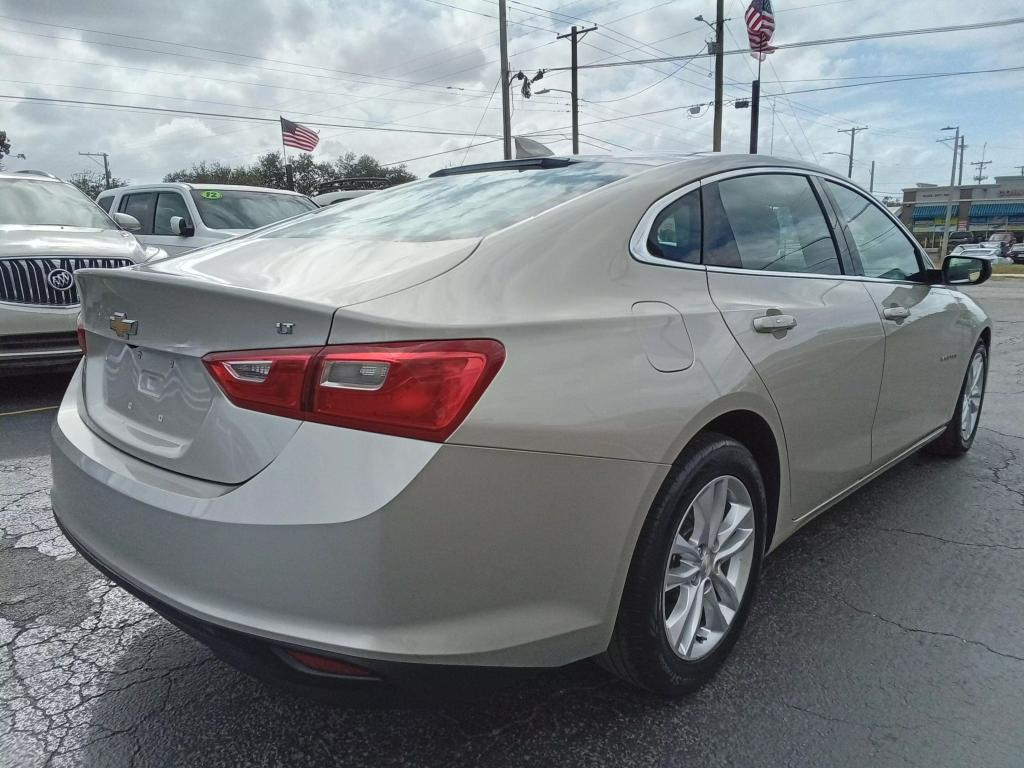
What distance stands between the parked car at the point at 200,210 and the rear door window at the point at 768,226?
26.2 ft

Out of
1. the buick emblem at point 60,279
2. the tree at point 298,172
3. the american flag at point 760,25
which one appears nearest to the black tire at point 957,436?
the buick emblem at point 60,279

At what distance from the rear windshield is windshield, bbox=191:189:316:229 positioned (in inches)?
301

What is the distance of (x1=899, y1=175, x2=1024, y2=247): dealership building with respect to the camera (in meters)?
83.6

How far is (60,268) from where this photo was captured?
5559 millimetres

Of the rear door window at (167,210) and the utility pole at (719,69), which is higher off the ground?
the utility pole at (719,69)

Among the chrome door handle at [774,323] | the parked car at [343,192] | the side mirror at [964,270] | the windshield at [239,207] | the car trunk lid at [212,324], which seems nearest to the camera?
the car trunk lid at [212,324]

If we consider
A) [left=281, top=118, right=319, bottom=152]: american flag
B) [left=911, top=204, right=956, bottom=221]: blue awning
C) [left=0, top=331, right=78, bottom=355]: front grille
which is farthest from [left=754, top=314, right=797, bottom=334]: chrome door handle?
[left=911, top=204, right=956, bottom=221]: blue awning

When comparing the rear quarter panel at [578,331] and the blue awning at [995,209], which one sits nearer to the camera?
the rear quarter panel at [578,331]

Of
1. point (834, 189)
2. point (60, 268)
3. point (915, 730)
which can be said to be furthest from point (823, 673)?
point (60, 268)

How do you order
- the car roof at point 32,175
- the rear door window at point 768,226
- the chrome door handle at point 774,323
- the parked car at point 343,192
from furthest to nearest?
the parked car at point 343,192
the car roof at point 32,175
the rear door window at point 768,226
the chrome door handle at point 774,323

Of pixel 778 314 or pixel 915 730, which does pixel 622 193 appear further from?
pixel 915 730

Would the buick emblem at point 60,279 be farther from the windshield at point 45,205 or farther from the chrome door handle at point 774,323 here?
the chrome door handle at point 774,323

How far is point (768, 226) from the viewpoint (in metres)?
2.70

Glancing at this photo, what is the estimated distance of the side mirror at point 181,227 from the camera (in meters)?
9.01
